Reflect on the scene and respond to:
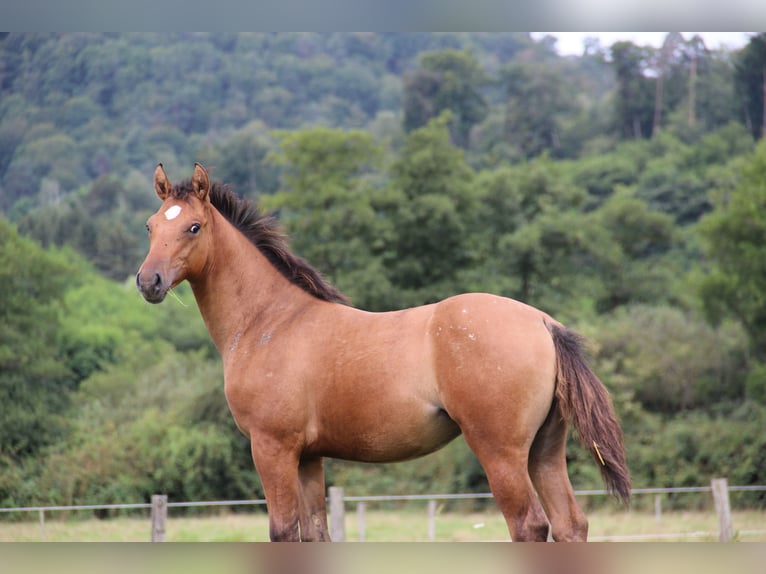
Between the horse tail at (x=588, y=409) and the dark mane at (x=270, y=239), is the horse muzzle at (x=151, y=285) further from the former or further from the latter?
the horse tail at (x=588, y=409)

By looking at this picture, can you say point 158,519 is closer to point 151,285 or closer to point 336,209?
point 151,285

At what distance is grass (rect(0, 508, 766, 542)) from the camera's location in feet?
47.0

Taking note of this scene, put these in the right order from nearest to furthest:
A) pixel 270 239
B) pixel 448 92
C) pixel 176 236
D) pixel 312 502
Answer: pixel 176 236 → pixel 312 502 → pixel 270 239 → pixel 448 92

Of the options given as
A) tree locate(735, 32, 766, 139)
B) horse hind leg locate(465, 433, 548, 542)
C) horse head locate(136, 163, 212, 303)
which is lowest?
horse hind leg locate(465, 433, 548, 542)

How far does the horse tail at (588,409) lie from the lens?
15.3 ft

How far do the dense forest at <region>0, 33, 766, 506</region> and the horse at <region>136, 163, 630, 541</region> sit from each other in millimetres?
882

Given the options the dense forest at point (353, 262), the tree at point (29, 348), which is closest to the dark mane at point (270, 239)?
the dense forest at point (353, 262)

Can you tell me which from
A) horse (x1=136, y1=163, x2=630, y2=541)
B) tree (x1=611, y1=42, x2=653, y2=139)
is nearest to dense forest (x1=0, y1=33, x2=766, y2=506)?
horse (x1=136, y1=163, x2=630, y2=541)

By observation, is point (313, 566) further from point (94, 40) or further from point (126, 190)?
point (126, 190)

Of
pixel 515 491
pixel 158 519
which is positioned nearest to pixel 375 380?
pixel 515 491

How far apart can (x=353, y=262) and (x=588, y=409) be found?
2219cm

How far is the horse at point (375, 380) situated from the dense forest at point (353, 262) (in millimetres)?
882

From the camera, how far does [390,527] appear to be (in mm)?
17375

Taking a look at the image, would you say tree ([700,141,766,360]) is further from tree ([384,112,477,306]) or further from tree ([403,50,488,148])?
tree ([403,50,488,148])
